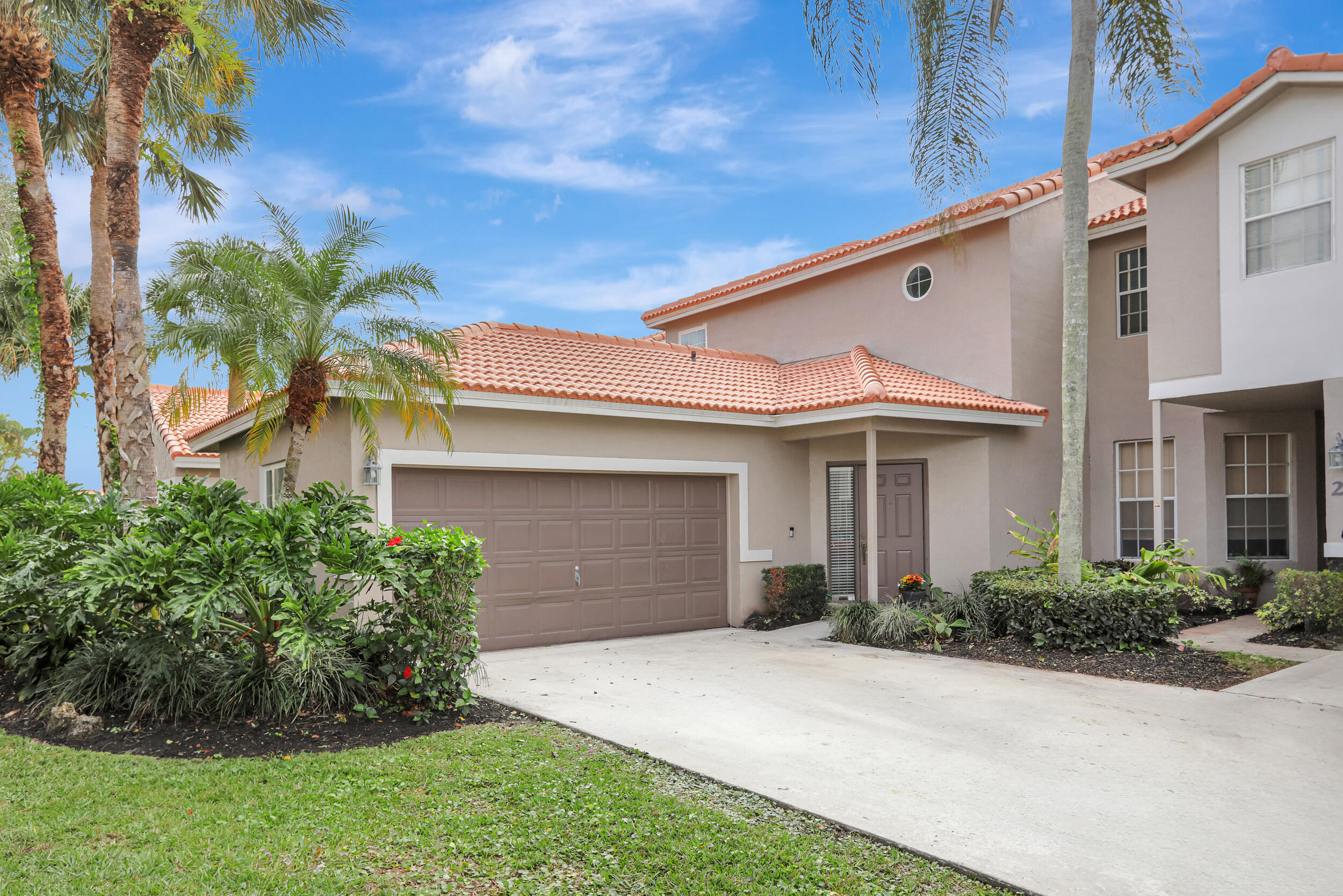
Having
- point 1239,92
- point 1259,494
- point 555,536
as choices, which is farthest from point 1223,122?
point 555,536

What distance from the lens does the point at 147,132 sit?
45.1 feet

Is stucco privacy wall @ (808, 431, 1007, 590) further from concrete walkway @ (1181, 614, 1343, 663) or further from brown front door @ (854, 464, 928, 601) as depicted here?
concrete walkway @ (1181, 614, 1343, 663)

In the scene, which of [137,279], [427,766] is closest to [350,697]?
[427,766]

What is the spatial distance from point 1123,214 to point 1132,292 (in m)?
1.22

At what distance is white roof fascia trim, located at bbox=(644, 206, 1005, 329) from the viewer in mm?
13586

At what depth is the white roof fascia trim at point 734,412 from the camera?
422 inches

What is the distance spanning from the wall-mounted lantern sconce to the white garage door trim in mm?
73

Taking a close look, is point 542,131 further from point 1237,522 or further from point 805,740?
point 805,740

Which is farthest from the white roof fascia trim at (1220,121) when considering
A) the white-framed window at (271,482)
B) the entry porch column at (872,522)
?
the white-framed window at (271,482)

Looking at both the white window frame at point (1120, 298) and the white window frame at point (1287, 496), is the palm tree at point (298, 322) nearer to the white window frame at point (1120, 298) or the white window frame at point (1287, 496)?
the white window frame at point (1120, 298)

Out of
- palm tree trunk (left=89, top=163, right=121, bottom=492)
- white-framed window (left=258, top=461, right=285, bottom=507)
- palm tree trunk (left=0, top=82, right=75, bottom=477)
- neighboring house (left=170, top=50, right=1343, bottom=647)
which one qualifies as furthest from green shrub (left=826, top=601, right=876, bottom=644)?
palm tree trunk (left=0, top=82, right=75, bottom=477)

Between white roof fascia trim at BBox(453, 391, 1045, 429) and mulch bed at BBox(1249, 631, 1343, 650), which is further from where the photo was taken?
white roof fascia trim at BBox(453, 391, 1045, 429)

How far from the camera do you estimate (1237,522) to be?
1286 centimetres

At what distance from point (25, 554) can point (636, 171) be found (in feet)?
73.1
